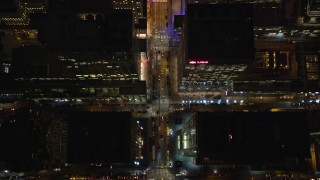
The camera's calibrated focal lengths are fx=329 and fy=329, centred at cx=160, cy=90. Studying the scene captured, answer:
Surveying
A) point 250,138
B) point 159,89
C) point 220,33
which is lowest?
point 250,138

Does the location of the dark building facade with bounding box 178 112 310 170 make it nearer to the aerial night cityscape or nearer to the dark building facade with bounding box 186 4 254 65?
the aerial night cityscape

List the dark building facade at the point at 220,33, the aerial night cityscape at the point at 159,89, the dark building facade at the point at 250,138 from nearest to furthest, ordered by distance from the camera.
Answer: the dark building facade at the point at 220,33
the aerial night cityscape at the point at 159,89
the dark building facade at the point at 250,138

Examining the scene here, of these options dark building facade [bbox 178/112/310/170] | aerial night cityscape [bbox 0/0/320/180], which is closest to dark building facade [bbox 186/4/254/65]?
aerial night cityscape [bbox 0/0/320/180]

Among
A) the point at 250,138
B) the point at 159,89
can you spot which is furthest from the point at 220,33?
the point at 159,89

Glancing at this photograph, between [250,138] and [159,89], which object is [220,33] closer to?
[250,138]

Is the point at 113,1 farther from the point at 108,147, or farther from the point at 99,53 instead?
the point at 108,147

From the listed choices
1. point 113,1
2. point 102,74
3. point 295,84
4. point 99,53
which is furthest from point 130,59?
point 295,84

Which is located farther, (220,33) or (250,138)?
(250,138)

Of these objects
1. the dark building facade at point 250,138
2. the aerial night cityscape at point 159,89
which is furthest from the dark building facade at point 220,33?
the dark building facade at point 250,138

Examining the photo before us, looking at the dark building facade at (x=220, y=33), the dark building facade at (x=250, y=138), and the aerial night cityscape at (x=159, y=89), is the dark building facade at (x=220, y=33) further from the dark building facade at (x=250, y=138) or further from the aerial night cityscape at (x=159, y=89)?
the dark building facade at (x=250, y=138)
